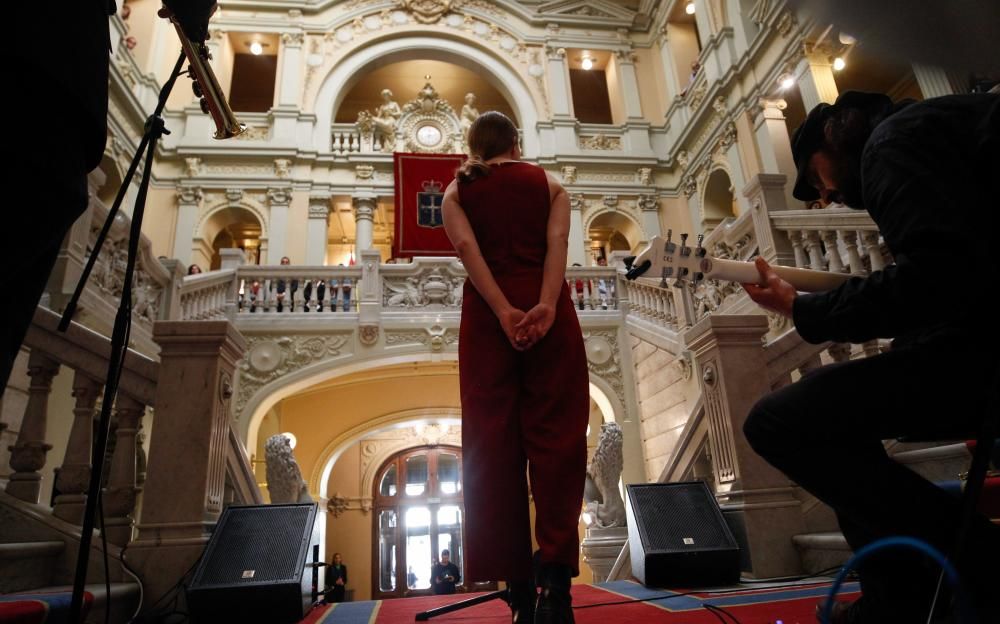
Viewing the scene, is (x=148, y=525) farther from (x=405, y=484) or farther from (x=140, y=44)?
(x=140, y=44)

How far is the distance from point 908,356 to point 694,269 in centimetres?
59

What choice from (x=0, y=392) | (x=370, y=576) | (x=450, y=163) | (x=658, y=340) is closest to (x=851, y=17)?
(x=0, y=392)

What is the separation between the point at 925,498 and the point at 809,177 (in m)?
0.78

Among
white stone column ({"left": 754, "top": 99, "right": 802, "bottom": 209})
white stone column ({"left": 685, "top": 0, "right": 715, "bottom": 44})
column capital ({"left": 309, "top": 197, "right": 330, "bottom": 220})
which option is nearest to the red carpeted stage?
white stone column ({"left": 754, "top": 99, "right": 802, "bottom": 209})

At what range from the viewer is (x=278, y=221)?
12.9 m

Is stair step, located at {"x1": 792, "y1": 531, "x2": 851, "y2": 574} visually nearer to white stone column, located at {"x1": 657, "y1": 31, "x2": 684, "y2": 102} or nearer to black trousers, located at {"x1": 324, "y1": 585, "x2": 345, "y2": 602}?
black trousers, located at {"x1": 324, "y1": 585, "x2": 345, "y2": 602}

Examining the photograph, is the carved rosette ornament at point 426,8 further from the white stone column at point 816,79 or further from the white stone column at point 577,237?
the white stone column at point 816,79

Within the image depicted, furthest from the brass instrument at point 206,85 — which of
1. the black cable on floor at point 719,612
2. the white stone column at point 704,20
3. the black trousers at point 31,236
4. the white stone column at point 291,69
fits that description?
the white stone column at point 291,69

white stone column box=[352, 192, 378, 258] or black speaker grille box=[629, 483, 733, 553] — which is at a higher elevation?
white stone column box=[352, 192, 378, 258]

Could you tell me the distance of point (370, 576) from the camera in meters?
12.6

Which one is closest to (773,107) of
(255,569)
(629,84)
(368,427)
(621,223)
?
(621,223)

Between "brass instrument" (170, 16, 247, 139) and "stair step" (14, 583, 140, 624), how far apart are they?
164 cm

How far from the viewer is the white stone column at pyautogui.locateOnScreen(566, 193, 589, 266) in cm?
1305

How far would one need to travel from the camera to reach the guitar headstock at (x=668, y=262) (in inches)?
65.1
